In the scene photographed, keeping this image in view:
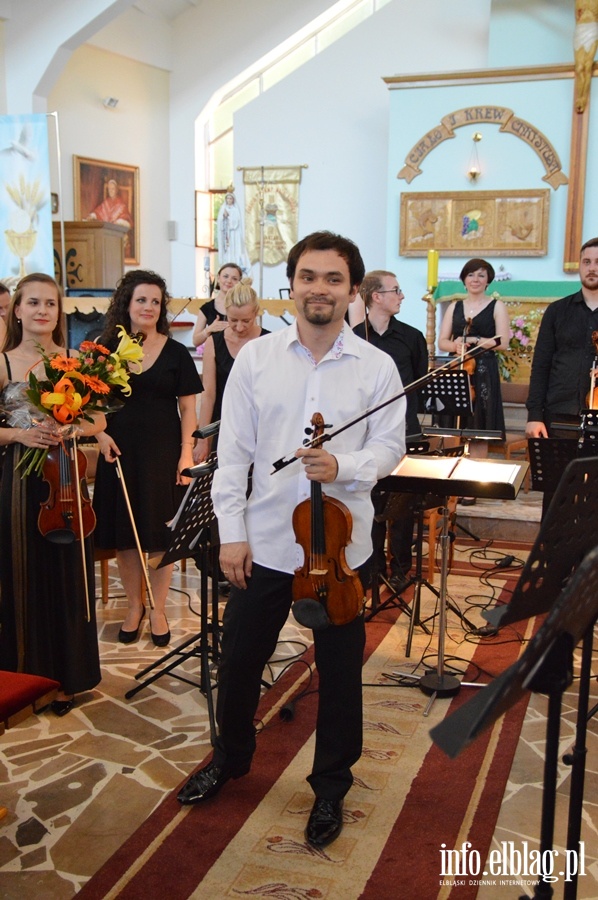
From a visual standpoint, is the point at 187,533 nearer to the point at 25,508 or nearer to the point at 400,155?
the point at 25,508

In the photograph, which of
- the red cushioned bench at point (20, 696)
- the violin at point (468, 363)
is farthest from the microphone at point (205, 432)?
the violin at point (468, 363)

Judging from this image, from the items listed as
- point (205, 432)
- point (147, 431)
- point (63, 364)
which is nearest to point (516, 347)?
point (147, 431)

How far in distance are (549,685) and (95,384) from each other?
6.80 ft

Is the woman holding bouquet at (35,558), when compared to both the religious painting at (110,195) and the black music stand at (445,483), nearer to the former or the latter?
the black music stand at (445,483)

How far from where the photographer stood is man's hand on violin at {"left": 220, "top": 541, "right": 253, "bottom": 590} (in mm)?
2498

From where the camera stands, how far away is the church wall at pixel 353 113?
12.7 meters

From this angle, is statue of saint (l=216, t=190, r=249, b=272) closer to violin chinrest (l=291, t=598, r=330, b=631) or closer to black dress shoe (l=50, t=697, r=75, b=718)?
black dress shoe (l=50, t=697, r=75, b=718)

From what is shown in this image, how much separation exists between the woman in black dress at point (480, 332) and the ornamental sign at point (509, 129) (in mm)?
5396

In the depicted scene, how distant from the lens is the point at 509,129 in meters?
11.1

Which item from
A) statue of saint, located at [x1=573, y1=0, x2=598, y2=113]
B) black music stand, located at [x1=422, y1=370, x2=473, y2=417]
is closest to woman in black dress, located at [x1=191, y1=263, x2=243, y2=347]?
black music stand, located at [x1=422, y1=370, x2=473, y2=417]

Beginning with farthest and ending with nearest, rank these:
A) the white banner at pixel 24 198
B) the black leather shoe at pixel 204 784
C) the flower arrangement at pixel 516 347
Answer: the white banner at pixel 24 198
the flower arrangement at pixel 516 347
the black leather shoe at pixel 204 784

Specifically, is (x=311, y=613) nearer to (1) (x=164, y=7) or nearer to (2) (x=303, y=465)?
(2) (x=303, y=465)

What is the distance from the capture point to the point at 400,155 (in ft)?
38.2

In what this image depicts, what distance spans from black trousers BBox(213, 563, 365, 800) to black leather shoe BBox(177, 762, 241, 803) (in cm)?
23
